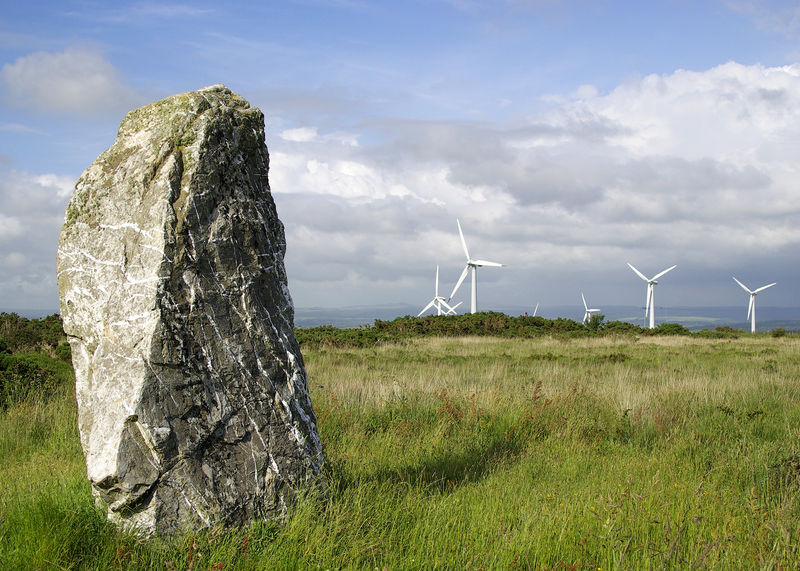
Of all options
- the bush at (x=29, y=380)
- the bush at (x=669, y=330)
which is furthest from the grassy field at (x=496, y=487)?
the bush at (x=669, y=330)

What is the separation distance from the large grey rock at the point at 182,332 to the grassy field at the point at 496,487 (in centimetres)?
34

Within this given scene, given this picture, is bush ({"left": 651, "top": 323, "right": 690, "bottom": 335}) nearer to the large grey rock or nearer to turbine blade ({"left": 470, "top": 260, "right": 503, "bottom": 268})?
turbine blade ({"left": 470, "top": 260, "right": 503, "bottom": 268})

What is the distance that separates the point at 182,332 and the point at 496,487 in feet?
10.9

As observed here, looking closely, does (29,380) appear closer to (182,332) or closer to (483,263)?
(182,332)

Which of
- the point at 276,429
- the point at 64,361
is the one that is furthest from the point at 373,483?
the point at 64,361

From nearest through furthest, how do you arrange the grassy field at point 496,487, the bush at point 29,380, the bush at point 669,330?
the grassy field at point 496,487, the bush at point 29,380, the bush at point 669,330

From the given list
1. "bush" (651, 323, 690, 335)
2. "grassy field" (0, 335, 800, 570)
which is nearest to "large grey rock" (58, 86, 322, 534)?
"grassy field" (0, 335, 800, 570)

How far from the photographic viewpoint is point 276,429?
4.54 meters

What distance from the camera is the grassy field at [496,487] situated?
3998 mm

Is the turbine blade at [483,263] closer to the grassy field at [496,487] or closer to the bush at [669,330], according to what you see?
the bush at [669,330]

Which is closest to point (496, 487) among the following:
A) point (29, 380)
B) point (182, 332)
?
point (182, 332)

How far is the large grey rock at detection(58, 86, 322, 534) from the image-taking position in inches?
160

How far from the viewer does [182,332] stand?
425 centimetres

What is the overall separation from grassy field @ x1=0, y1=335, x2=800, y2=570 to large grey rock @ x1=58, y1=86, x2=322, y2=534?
0.34 m
